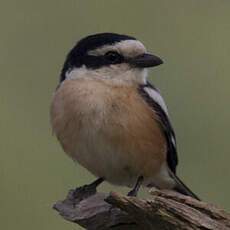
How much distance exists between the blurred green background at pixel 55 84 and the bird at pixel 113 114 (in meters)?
0.60

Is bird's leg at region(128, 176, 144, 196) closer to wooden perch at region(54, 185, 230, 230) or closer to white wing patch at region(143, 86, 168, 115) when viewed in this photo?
white wing patch at region(143, 86, 168, 115)

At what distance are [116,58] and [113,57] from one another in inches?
0.8

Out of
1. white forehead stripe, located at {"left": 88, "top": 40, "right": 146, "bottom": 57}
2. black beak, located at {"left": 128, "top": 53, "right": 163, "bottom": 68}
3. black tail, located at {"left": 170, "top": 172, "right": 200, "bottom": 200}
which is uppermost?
white forehead stripe, located at {"left": 88, "top": 40, "right": 146, "bottom": 57}

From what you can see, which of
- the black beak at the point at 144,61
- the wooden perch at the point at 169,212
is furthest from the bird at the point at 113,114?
the wooden perch at the point at 169,212

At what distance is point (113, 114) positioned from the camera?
7.29 metres

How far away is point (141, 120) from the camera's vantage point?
291 inches

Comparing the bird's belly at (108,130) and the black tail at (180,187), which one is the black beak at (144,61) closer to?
the bird's belly at (108,130)

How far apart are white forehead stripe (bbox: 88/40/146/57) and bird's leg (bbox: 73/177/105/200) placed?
76cm

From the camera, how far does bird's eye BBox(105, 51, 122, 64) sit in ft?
24.6

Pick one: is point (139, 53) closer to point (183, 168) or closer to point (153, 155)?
point (153, 155)

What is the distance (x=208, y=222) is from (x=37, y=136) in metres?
2.62

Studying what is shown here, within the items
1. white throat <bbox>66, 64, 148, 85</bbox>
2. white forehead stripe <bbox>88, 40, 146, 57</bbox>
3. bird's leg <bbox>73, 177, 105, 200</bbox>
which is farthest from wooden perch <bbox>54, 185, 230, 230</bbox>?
white forehead stripe <bbox>88, 40, 146, 57</bbox>

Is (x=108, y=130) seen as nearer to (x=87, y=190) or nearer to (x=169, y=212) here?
(x=87, y=190)

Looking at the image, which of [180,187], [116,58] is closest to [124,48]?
[116,58]
